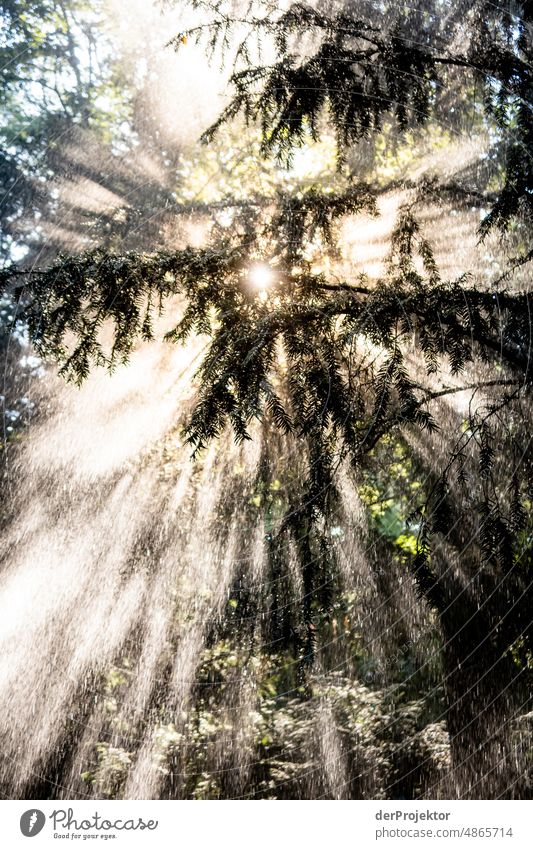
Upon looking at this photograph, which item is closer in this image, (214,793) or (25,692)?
(214,793)

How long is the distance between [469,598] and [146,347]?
2.16m

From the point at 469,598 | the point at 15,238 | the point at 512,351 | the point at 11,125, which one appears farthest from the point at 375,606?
the point at 11,125

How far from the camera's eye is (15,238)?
381cm

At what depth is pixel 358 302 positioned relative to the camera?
1332 millimetres

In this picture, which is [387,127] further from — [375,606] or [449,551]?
[375,606]
